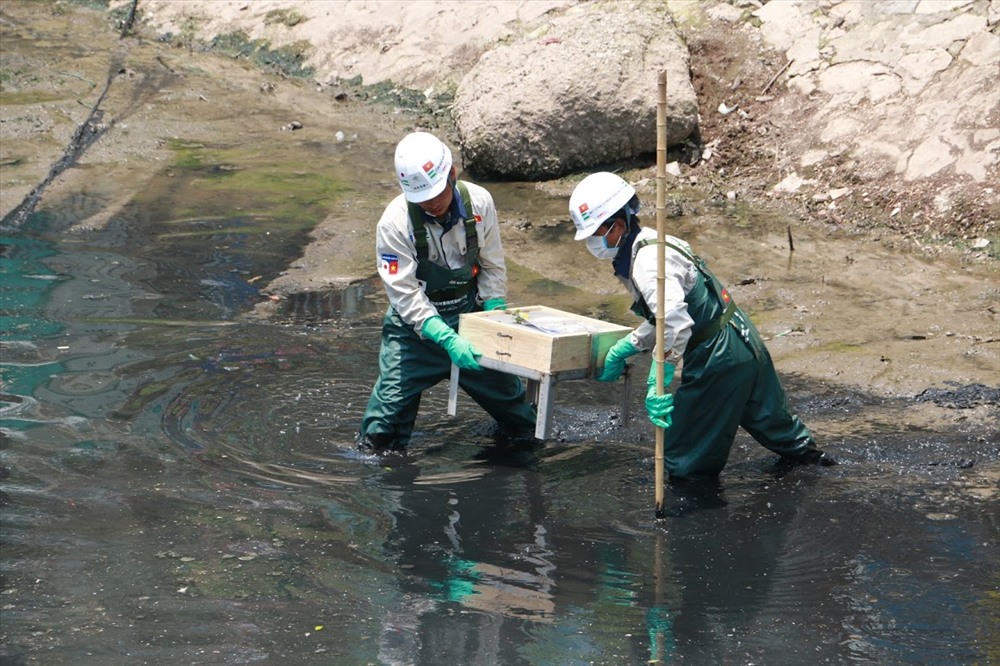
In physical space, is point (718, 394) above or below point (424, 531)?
above

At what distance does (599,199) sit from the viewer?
5.20 meters

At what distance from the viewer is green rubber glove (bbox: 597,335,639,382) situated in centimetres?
Answer: 543

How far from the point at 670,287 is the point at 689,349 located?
415 mm

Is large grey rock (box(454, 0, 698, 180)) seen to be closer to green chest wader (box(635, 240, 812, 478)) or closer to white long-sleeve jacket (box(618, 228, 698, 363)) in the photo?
green chest wader (box(635, 240, 812, 478))

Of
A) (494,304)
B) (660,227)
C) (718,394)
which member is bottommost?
(718,394)

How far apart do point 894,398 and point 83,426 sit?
441cm

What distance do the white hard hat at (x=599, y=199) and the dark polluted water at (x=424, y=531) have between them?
1.38 m

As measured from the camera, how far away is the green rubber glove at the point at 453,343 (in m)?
5.71

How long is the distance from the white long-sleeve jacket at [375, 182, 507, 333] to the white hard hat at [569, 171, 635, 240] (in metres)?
0.71

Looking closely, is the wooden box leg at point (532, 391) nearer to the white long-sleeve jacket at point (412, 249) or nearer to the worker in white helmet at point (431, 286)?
the worker in white helmet at point (431, 286)

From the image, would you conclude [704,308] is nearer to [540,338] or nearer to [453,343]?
[540,338]

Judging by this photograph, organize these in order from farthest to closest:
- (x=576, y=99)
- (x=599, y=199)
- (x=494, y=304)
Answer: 1. (x=576, y=99)
2. (x=494, y=304)
3. (x=599, y=199)

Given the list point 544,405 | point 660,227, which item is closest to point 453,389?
point 544,405

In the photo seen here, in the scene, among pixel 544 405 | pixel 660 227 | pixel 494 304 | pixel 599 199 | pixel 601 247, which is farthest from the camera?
pixel 494 304
